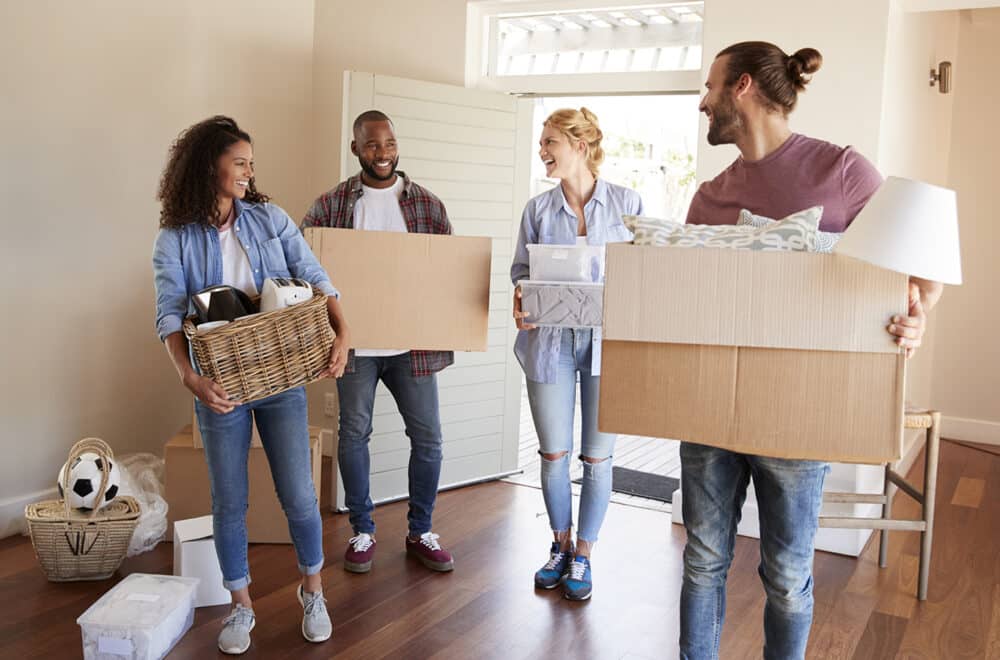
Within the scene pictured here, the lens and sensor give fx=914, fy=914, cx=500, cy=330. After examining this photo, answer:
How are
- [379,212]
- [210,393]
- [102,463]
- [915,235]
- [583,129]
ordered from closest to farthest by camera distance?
[915,235] → [210,393] → [583,129] → [102,463] → [379,212]

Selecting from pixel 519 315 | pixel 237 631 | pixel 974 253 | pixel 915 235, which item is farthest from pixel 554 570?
pixel 974 253

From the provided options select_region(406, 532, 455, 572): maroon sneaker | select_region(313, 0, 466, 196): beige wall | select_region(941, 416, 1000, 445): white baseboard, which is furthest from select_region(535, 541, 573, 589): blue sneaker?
select_region(941, 416, 1000, 445): white baseboard

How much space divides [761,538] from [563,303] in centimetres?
100

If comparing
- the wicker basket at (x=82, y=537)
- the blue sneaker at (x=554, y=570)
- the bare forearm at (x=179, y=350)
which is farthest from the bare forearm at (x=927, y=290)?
the wicker basket at (x=82, y=537)

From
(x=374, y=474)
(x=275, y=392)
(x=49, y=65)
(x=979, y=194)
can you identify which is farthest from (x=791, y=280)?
(x=979, y=194)

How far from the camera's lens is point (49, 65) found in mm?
3330

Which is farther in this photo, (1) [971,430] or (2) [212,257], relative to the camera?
(1) [971,430]

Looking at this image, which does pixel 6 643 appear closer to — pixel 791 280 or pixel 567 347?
pixel 567 347

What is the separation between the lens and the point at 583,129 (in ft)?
9.14

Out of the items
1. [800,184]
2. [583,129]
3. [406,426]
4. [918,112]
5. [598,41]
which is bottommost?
[406,426]

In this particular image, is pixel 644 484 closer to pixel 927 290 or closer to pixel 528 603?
pixel 528 603

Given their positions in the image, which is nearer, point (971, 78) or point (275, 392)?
point (275, 392)

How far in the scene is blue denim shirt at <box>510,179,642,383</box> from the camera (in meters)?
2.74

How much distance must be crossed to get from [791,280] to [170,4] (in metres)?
3.24
